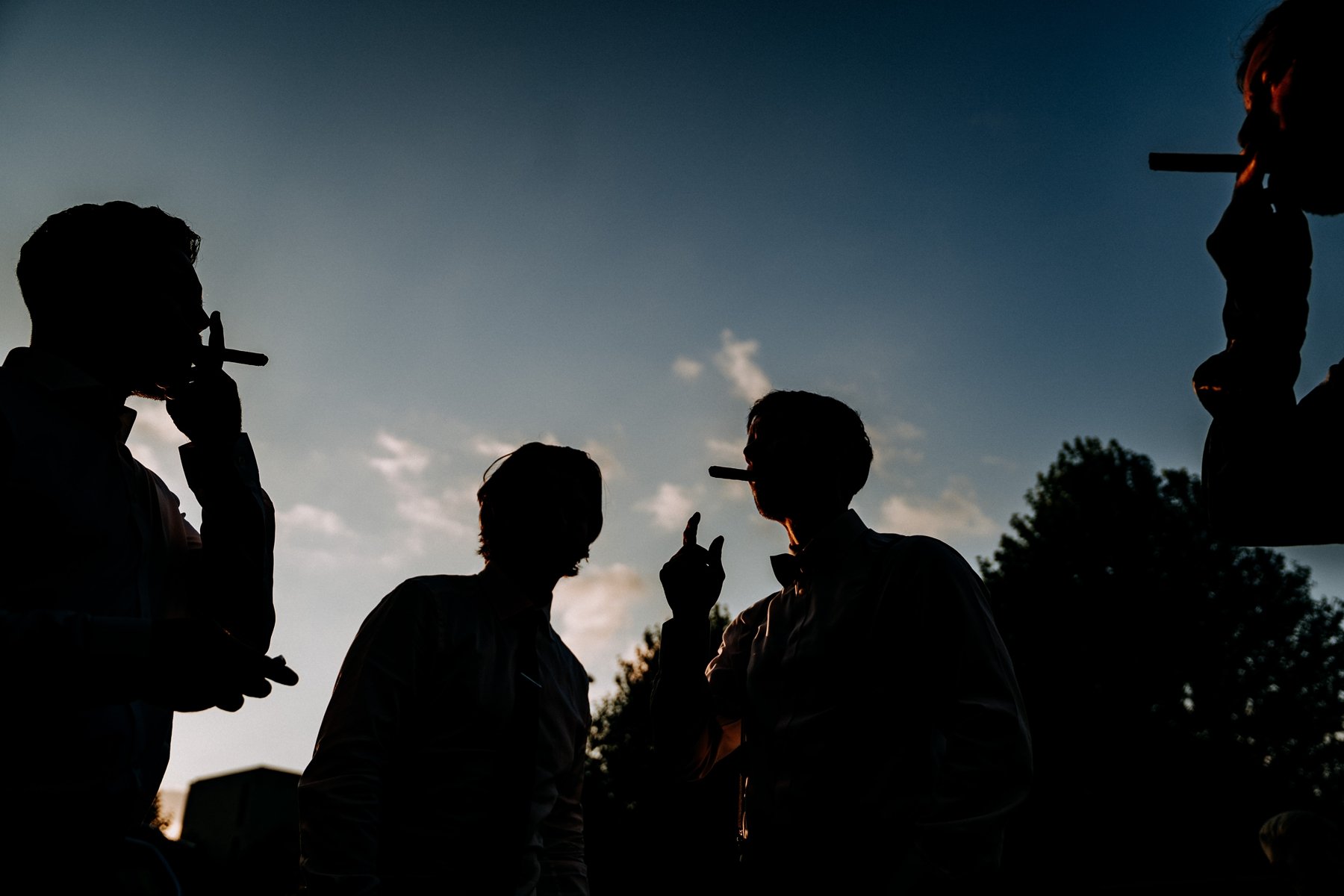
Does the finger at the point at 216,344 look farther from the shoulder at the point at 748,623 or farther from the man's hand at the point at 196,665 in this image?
the shoulder at the point at 748,623

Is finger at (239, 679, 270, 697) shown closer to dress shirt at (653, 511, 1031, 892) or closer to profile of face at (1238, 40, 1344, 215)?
dress shirt at (653, 511, 1031, 892)

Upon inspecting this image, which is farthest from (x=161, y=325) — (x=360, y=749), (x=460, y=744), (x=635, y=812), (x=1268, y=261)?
(x=635, y=812)

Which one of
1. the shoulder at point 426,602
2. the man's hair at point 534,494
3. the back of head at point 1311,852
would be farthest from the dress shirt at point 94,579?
the back of head at point 1311,852

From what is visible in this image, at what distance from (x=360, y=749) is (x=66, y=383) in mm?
1442

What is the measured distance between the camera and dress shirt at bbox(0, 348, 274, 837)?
1.40 m

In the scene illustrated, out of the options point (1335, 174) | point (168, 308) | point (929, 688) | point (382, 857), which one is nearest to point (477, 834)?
point (382, 857)

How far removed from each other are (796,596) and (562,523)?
115 centimetres

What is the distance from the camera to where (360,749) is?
2.60 metres

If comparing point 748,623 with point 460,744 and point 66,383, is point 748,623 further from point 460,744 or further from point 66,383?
point 66,383

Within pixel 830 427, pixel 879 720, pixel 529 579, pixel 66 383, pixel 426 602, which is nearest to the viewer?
pixel 66 383

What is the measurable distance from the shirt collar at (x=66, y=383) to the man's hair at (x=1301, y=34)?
2.94 m

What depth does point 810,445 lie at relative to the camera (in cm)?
328

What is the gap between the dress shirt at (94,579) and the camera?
1.40m

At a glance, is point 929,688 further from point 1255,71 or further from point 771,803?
point 1255,71
